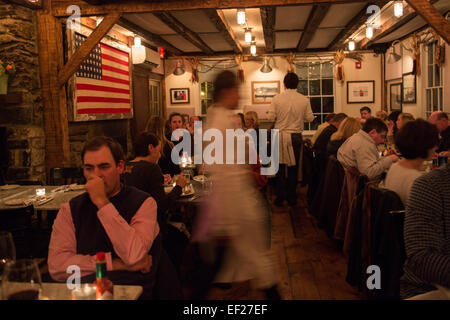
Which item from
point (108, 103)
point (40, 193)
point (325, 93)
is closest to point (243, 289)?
point (40, 193)

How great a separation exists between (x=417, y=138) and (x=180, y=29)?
18.3ft

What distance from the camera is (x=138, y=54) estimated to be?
8.01 meters

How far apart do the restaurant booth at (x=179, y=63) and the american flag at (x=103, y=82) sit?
0.02 metres

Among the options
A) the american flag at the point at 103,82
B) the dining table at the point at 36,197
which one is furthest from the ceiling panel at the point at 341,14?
the dining table at the point at 36,197

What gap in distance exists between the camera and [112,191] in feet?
6.36

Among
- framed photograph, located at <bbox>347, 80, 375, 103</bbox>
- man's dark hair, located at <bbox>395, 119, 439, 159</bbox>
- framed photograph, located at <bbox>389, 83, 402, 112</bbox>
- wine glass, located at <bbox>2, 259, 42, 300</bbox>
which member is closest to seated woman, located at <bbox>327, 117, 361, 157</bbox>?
man's dark hair, located at <bbox>395, 119, 439, 159</bbox>

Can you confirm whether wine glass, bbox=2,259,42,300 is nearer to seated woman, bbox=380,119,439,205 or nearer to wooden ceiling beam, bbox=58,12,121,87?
seated woman, bbox=380,119,439,205

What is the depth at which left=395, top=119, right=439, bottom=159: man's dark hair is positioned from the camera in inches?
93.2

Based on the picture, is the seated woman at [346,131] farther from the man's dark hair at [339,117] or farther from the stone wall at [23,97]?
the stone wall at [23,97]

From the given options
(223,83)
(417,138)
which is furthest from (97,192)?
(417,138)

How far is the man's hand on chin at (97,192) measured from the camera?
1791mm

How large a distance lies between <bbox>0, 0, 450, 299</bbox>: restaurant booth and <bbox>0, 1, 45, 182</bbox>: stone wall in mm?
12

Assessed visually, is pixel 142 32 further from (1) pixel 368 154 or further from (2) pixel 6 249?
(2) pixel 6 249

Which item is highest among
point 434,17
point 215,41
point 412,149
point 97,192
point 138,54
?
point 215,41
